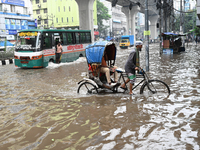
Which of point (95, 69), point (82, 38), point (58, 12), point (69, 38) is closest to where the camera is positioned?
point (95, 69)

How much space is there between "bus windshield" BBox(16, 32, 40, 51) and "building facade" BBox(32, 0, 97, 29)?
46.3m

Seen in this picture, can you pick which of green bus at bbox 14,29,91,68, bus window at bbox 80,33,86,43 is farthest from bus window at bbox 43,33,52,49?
bus window at bbox 80,33,86,43

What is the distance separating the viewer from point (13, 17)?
39750 mm

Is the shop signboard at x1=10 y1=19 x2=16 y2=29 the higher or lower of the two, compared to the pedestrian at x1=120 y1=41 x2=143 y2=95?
higher

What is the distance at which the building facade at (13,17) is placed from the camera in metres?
37.3

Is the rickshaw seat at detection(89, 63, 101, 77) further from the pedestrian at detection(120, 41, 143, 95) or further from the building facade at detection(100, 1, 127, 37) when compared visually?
the building facade at detection(100, 1, 127, 37)

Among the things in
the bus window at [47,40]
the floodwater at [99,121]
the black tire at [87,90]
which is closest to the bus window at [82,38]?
the bus window at [47,40]

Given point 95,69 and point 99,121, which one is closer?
point 99,121

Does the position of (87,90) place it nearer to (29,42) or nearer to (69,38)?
(29,42)

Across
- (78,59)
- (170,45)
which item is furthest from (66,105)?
Result: (170,45)

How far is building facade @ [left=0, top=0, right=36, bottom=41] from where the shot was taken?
37328 millimetres

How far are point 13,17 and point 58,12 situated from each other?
76.5 ft

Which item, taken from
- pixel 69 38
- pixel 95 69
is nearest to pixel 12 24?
pixel 69 38

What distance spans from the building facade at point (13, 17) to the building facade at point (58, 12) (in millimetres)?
15786
